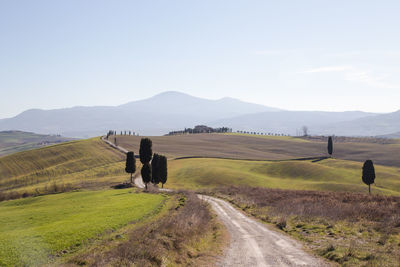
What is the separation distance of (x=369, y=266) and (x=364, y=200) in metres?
26.2

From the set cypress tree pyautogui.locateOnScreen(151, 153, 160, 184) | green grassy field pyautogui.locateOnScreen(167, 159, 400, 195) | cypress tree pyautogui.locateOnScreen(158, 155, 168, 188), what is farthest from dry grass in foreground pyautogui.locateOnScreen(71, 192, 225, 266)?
green grassy field pyautogui.locateOnScreen(167, 159, 400, 195)

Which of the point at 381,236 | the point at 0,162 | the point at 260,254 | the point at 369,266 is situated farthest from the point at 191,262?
the point at 0,162

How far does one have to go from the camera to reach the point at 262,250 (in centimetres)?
2016

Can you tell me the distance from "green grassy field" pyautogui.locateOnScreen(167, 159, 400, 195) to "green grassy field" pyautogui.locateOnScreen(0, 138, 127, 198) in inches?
699

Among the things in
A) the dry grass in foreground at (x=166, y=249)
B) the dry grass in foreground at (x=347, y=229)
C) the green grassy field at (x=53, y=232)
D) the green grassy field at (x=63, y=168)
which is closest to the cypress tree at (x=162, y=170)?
the green grassy field at (x=63, y=168)

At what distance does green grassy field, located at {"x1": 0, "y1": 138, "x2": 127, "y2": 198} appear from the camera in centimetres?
8442

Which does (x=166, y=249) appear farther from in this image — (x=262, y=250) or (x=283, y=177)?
(x=283, y=177)

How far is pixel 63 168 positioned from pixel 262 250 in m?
98.9

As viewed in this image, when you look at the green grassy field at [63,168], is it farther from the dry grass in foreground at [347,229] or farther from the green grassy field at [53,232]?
the dry grass in foreground at [347,229]

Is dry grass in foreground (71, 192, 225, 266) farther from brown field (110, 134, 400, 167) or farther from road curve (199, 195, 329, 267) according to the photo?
brown field (110, 134, 400, 167)

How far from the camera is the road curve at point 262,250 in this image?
17.8m

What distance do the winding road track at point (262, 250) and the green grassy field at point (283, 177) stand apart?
5176 cm

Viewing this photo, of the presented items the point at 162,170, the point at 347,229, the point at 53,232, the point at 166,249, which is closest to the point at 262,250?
the point at 166,249

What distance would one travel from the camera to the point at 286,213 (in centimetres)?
3378
